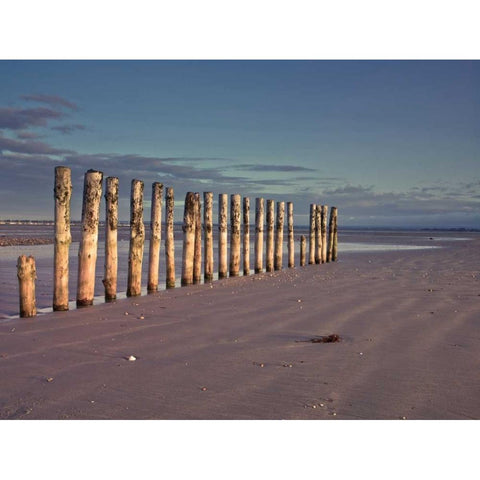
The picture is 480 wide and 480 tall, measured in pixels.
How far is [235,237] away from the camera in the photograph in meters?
13.9

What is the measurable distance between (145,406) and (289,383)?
1.10m

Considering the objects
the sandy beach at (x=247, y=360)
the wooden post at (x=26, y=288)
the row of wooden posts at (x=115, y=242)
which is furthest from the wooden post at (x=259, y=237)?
the wooden post at (x=26, y=288)

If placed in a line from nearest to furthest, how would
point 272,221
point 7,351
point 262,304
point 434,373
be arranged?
point 434,373
point 7,351
point 262,304
point 272,221

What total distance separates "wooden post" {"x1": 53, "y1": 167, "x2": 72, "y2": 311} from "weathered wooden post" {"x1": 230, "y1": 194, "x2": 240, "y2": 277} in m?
5.70

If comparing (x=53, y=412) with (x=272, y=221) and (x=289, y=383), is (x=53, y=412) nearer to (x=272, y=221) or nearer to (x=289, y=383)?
(x=289, y=383)

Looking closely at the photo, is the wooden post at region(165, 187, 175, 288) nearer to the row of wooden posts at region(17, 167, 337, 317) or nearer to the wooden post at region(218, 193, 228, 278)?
the row of wooden posts at region(17, 167, 337, 317)

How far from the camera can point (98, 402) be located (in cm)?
402

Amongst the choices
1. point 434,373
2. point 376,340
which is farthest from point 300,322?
point 434,373

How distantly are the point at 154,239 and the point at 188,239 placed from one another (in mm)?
1263

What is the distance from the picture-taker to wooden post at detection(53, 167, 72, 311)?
8062mm

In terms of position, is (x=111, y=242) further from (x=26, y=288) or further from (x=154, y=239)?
(x=26, y=288)

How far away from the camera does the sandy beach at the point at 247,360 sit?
3.94 meters

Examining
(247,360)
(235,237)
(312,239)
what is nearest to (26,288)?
(247,360)

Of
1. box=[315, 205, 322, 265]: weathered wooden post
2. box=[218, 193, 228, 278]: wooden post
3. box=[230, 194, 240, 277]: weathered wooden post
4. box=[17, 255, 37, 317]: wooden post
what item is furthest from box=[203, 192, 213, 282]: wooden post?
box=[315, 205, 322, 265]: weathered wooden post
